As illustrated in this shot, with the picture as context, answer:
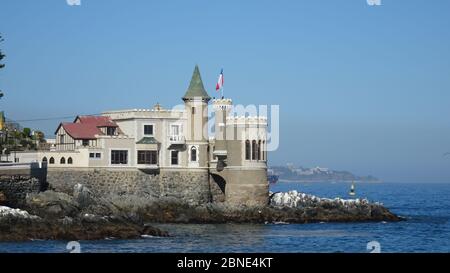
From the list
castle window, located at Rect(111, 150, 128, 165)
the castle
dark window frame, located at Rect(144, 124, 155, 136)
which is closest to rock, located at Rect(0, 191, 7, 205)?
the castle

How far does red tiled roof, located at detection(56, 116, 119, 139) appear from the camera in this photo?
2864 inches

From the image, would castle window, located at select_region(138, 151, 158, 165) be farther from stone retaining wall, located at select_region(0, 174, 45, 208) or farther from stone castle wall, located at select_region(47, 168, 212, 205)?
stone retaining wall, located at select_region(0, 174, 45, 208)

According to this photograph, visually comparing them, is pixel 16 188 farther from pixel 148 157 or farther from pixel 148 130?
pixel 148 130

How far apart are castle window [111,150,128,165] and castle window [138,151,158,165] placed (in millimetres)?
1045

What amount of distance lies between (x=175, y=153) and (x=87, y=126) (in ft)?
22.5

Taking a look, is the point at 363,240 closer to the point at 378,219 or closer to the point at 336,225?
the point at 336,225

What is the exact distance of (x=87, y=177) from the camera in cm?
7031

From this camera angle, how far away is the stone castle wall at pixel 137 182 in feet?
229

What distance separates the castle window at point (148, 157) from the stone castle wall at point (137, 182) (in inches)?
35.8

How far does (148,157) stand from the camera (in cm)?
7288
